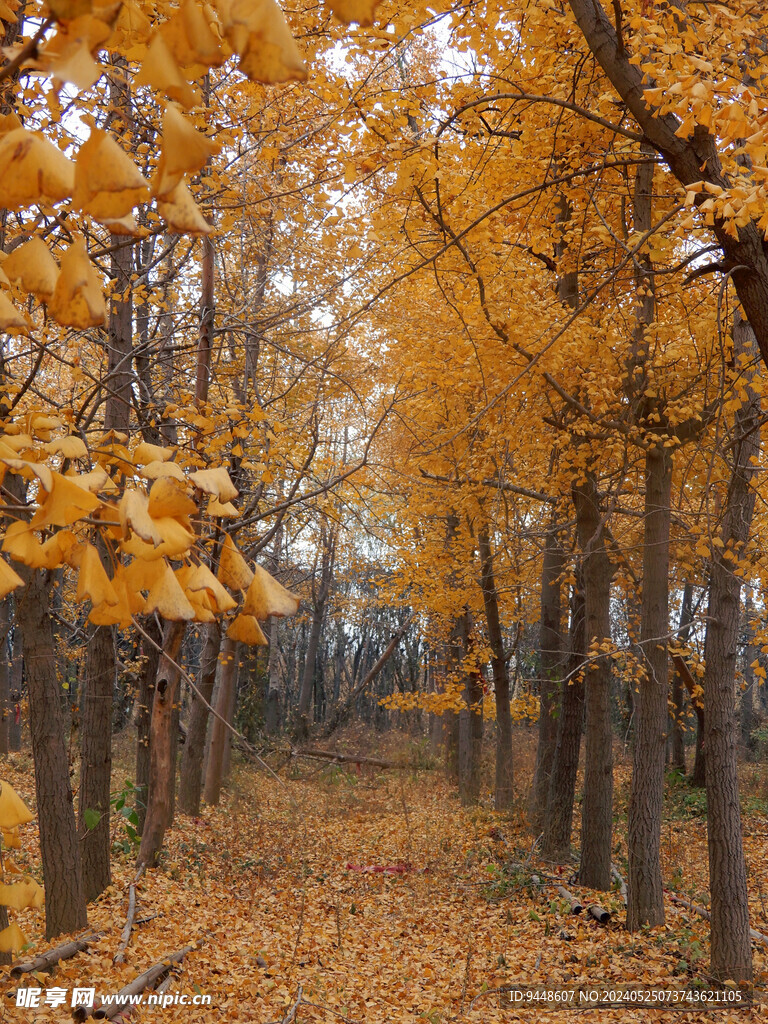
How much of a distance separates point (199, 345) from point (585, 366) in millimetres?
3689

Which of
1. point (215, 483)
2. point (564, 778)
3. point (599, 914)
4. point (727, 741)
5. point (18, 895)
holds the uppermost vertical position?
point (215, 483)

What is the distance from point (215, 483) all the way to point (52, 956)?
4.17 m

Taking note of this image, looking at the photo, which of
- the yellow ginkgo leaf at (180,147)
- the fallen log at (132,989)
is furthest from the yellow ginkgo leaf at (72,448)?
the fallen log at (132,989)

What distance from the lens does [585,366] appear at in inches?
285

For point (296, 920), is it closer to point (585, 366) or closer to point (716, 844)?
point (716, 844)

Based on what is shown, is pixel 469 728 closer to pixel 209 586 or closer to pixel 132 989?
pixel 132 989

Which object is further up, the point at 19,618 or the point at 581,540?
the point at 581,540

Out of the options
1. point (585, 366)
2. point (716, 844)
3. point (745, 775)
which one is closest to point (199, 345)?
point (585, 366)

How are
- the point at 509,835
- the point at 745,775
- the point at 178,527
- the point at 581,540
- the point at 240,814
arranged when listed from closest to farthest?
the point at 178,527, the point at 581,540, the point at 509,835, the point at 240,814, the point at 745,775

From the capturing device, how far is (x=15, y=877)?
1682 millimetres

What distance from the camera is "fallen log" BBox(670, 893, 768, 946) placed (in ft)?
19.2

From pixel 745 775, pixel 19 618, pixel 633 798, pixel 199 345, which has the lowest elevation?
pixel 745 775

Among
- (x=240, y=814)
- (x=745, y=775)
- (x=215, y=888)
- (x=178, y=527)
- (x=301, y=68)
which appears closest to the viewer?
(x=301, y=68)

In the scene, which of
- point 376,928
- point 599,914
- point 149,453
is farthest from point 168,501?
point 599,914
